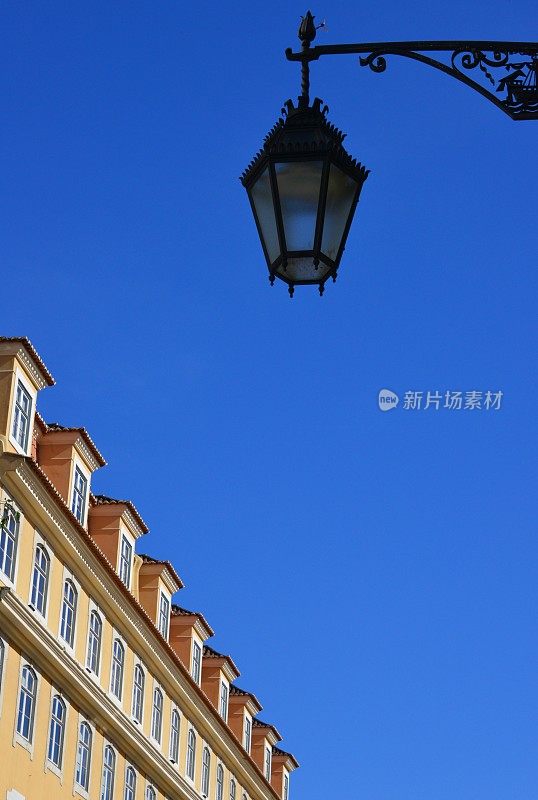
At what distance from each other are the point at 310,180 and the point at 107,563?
82.7 ft

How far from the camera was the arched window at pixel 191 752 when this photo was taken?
127 feet

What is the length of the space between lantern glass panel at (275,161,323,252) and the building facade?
55.4 feet

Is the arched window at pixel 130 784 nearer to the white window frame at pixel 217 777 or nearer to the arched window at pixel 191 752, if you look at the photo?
the arched window at pixel 191 752

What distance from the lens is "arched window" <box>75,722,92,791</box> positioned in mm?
29562

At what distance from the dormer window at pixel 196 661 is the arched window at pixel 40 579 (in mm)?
13083

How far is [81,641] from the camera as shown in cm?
3011

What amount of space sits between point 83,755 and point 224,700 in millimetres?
14564

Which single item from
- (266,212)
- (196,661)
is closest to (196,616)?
(196,661)

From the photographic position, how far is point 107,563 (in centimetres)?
3112

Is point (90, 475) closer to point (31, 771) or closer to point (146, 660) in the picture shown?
point (146, 660)

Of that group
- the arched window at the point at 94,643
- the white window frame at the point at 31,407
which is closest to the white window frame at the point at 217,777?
the arched window at the point at 94,643

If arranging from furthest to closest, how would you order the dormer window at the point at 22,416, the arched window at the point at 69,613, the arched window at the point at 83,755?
the arched window at the point at 83,755 < the arched window at the point at 69,613 < the dormer window at the point at 22,416

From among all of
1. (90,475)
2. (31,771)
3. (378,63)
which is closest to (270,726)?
(90,475)

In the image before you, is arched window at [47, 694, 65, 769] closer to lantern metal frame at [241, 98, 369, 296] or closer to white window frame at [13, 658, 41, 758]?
white window frame at [13, 658, 41, 758]
